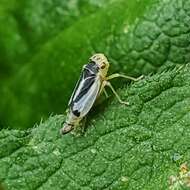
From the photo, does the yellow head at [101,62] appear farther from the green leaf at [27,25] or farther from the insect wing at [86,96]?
the green leaf at [27,25]

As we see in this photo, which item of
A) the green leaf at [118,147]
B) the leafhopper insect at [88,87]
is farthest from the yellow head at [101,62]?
the green leaf at [118,147]

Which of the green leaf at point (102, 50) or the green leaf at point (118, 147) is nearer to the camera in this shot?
the green leaf at point (118, 147)

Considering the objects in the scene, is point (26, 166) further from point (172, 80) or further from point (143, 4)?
point (143, 4)

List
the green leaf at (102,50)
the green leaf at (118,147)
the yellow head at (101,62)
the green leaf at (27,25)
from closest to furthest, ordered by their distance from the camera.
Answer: the green leaf at (118,147) < the green leaf at (102,50) < the yellow head at (101,62) < the green leaf at (27,25)

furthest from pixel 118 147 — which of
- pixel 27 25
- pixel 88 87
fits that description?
pixel 27 25

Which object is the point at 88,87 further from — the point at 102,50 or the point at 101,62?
the point at 102,50

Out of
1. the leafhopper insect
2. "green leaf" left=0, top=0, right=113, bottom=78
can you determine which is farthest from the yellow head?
"green leaf" left=0, top=0, right=113, bottom=78
